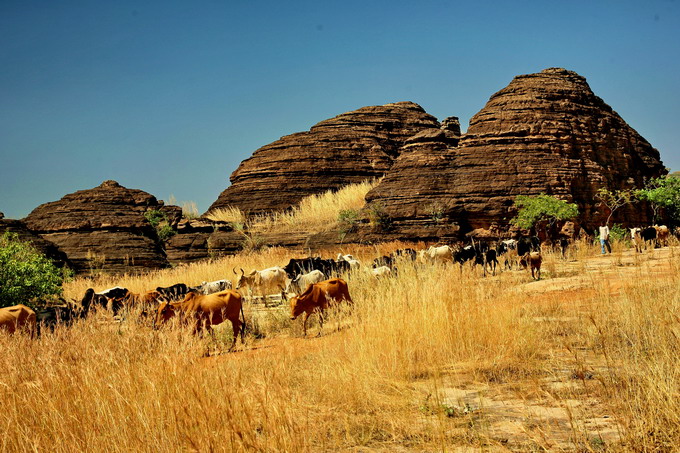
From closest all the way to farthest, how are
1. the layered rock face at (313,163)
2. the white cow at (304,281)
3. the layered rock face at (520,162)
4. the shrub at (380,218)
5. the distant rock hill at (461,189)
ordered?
the white cow at (304,281) → the distant rock hill at (461,189) → the layered rock face at (520,162) → the shrub at (380,218) → the layered rock face at (313,163)

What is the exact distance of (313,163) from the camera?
4734 centimetres

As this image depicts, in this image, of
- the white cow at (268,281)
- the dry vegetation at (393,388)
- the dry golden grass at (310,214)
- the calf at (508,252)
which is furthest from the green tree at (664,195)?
the dry vegetation at (393,388)

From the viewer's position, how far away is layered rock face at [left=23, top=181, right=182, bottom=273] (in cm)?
2770

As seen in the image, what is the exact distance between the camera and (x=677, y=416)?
3.69 m

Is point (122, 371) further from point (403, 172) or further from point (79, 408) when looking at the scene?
point (403, 172)

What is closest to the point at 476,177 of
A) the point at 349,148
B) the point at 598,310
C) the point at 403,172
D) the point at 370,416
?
the point at 403,172

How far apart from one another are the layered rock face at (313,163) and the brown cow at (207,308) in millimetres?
34519

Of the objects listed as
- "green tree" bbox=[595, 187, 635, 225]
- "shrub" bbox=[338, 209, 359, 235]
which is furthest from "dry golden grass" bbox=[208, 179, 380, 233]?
"green tree" bbox=[595, 187, 635, 225]

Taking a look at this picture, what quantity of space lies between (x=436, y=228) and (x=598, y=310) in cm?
2127

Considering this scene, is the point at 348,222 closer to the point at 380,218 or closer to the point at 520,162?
the point at 380,218

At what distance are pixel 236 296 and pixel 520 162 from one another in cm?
2456

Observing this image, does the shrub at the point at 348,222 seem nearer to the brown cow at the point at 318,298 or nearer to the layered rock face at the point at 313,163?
the layered rock face at the point at 313,163

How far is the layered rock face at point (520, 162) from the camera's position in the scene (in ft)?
98.3

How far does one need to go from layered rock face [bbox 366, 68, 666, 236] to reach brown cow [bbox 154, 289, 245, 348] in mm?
20669
